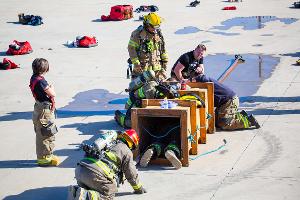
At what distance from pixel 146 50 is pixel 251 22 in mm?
11564

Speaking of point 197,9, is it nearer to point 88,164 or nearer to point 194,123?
point 194,123

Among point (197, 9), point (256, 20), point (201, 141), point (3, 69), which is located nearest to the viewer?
point (201, 141)

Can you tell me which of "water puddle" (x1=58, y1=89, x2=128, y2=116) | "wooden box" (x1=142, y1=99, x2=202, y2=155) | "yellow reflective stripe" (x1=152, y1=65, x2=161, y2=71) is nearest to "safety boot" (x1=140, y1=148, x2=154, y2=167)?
"wooden box" (x1=142, y1=99, x2=202, y2=155)

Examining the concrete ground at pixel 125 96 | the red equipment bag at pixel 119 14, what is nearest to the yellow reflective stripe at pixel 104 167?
the concrete ground at pixel 125 96

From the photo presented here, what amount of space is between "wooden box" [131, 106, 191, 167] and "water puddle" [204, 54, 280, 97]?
3.79m

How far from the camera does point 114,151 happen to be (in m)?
7.77

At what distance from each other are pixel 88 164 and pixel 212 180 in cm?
211

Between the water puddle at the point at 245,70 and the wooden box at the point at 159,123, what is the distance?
379cm

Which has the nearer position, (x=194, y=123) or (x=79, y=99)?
(x=194, y=123)

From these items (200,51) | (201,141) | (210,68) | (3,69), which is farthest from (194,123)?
(3,69)

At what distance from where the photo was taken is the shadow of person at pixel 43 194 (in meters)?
8.32

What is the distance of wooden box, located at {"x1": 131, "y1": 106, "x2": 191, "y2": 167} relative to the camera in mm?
8977

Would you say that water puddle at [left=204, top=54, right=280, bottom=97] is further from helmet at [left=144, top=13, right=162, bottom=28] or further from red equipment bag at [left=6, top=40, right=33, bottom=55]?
red equipment bag at [left=6, top=40, right=33, bottom=55]

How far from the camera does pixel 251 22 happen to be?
2206 cm
